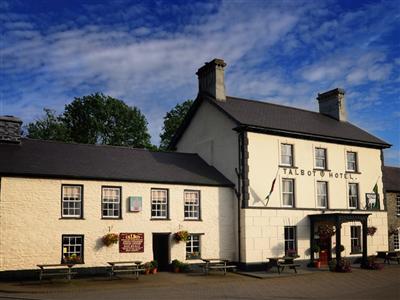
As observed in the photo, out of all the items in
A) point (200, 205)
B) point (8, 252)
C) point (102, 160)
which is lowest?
point (8, 252)

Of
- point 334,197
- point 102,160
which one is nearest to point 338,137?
point 334,197

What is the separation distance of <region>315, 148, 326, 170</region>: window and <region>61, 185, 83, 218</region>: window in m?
14.6

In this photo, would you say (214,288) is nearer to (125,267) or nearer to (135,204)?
(125,267)

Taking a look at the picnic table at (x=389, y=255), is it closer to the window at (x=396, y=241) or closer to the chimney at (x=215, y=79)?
the window at (x=396, y=241)

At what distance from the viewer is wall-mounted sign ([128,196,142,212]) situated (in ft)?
77.7

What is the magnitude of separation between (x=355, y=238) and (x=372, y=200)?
9.63 ft

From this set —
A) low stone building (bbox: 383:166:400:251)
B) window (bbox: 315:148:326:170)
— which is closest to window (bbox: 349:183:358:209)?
window (bbox: 315:148:326:170)

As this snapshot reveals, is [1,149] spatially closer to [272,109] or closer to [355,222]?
[272,109]

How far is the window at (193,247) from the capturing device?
82.9 feet

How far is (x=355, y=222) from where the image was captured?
30.5 metres

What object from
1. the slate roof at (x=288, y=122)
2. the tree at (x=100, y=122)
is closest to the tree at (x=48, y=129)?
the tree at (x=100, y=122)

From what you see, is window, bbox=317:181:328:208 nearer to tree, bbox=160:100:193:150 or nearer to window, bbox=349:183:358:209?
window, bbox=349:183:358:209

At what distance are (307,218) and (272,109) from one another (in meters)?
7.57

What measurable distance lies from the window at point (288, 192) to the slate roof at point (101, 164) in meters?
3.32
